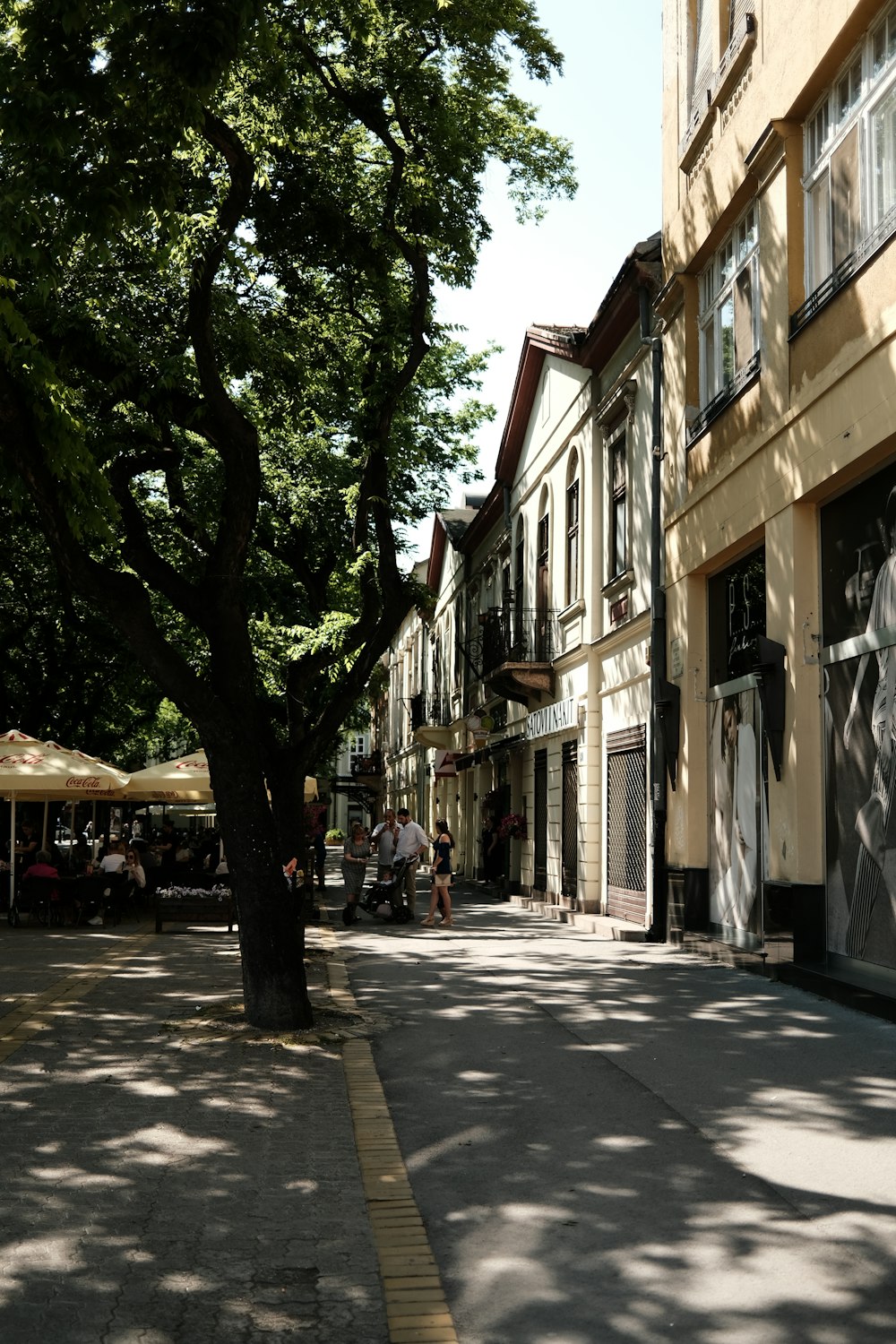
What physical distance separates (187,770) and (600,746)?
643 cm

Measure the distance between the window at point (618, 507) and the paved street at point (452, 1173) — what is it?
10.1m

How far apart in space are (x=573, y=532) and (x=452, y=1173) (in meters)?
18.5

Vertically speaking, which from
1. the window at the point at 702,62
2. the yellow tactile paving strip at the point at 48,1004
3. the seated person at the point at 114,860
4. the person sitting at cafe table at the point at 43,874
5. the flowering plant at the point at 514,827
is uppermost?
the window at the point at 702,62

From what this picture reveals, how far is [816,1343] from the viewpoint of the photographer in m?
4.03

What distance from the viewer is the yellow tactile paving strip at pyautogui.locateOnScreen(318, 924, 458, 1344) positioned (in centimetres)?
430

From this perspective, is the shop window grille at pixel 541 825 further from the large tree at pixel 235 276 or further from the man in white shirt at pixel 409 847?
the large tree at pixel 235 276

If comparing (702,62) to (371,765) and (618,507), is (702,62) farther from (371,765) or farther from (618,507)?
(371,765)

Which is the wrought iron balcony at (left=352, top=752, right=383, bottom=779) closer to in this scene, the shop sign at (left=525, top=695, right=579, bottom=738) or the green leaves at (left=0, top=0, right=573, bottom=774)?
the shop sign at (left=525, top=695, right=579, bottom=738)

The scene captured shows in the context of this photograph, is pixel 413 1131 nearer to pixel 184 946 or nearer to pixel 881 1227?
pixel 881 1227

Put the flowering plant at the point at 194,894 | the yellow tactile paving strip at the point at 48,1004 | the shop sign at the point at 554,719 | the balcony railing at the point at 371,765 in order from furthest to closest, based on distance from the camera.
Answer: the balcony railing at the point at 371,765 → the shop sign at the point at 554,719 → the flowering plant at the point at 194,894 → the yellow tactile paving strip at the point at 48,1004

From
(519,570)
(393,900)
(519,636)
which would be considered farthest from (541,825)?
(519,570)

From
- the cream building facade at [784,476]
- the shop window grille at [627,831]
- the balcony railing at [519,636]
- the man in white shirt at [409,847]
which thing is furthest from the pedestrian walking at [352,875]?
the cream building facade at [784,476]

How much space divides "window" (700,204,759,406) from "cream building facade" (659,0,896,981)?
0.13 feet

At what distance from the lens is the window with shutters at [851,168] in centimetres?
1080
